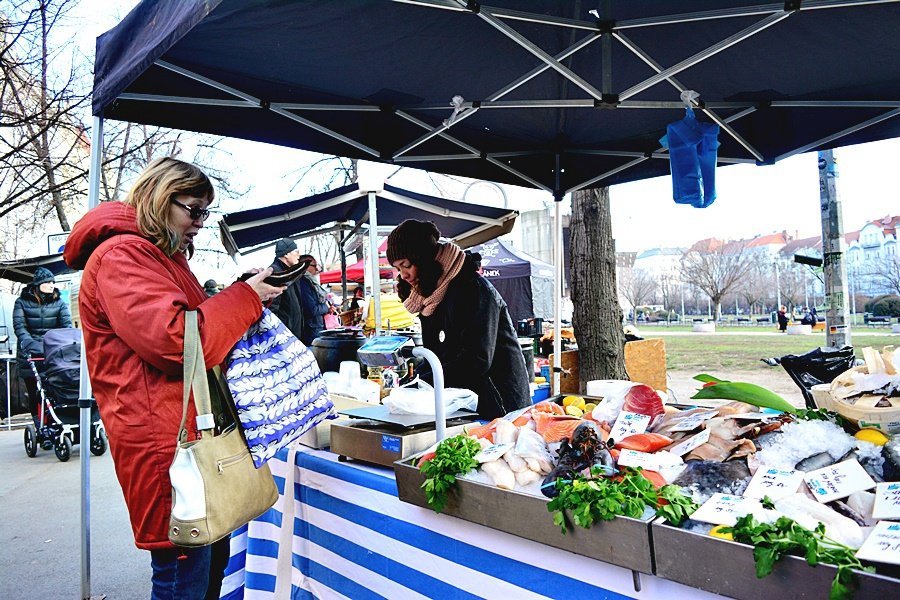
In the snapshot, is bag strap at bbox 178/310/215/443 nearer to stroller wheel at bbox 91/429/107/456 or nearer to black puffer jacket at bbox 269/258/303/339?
black puffer jacket at bbox 269/258/303/339

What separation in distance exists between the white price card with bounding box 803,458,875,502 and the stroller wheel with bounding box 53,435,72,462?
725 cm

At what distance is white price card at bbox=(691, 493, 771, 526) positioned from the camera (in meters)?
1.17

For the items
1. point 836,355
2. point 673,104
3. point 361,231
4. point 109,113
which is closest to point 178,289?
point 109,113

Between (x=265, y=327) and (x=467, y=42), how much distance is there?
1.75m

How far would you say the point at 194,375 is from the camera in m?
1.60

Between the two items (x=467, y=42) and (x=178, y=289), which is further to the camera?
(x=467, y=42)

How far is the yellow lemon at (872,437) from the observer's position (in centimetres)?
147

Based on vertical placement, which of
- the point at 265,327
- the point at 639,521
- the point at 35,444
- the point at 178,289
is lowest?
the point at 35,444

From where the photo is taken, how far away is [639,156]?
4062mm

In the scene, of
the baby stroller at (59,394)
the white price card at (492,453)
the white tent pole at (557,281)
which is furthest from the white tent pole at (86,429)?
the baby stroller at (59,394)

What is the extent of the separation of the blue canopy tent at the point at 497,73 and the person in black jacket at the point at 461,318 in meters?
0.90

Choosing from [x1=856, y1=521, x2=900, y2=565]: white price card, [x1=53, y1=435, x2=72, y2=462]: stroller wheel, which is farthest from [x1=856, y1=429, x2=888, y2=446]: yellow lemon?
[x1=53, y1=435, x2=72, y2=462]: stroller wheel

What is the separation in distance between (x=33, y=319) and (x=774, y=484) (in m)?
7.93

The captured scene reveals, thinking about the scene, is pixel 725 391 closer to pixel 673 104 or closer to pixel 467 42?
pixel 673 104
